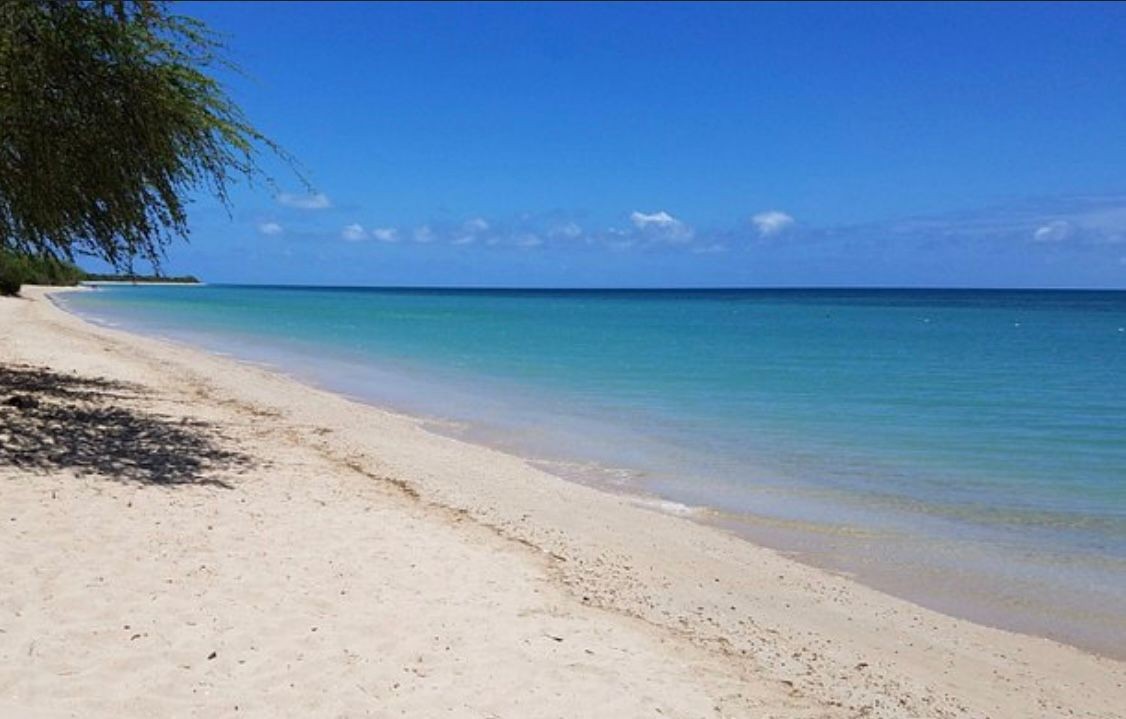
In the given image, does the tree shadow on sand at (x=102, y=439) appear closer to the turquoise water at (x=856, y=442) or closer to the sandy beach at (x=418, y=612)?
the sandy beach at (x=418, y=612)

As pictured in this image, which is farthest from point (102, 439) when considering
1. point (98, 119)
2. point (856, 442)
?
point (856, 442)

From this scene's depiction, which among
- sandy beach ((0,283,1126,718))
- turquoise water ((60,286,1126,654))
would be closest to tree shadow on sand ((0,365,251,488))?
sandy beach ((0,283,1126,718))

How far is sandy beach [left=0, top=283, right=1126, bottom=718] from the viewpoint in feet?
15.0

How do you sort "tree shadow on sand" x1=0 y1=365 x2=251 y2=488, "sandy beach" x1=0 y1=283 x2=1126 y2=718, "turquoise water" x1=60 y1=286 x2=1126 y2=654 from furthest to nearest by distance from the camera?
"tree shadow on sand" x1=0 y1=365 x2=251 y2=488 → "turquoise water" x1=60 y1=286 x2=1126 y2=654 → "sandy beach" x1=0 y1=283 x2=1126 y2=718

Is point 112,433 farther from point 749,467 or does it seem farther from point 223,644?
point 749,467

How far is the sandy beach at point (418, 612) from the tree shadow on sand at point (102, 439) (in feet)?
0.18

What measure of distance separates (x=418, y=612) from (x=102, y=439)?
226 inches

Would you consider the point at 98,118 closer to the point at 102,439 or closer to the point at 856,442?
the point at 102,439

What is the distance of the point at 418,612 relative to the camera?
566 centimetres

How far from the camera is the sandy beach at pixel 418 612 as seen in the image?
4578 mm

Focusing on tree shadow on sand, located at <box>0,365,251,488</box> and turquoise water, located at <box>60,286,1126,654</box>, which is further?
tree shadow on sand, located at <box>0,365,251,488</box>

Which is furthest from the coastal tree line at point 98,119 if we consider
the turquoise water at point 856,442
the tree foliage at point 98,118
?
the turquoise water at point 856,442

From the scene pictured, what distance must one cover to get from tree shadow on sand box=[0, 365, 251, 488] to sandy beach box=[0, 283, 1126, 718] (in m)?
0.05

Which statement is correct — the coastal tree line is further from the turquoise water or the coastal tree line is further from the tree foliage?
the turquoise water
